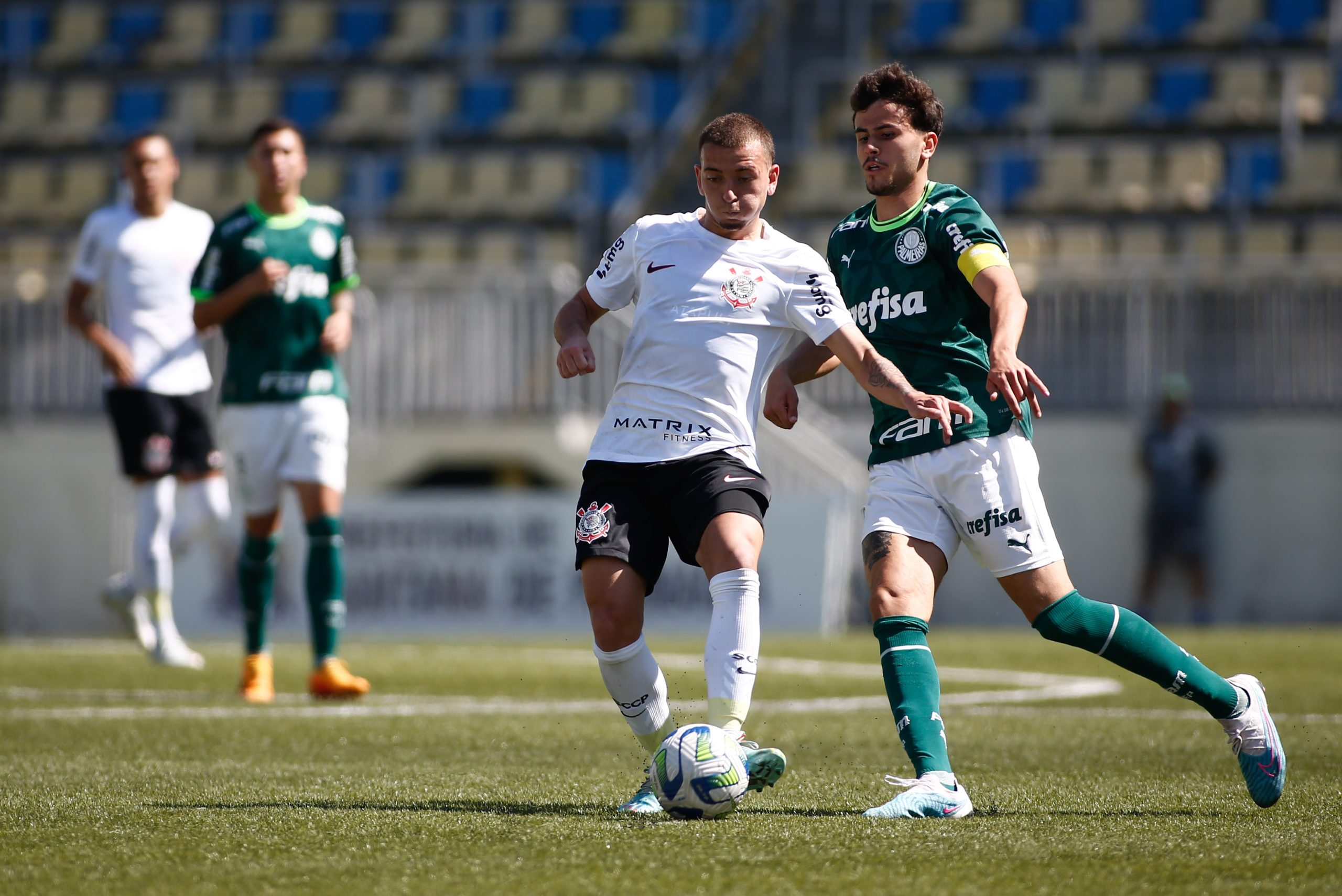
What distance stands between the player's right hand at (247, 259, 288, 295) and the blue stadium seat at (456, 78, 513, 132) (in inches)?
555

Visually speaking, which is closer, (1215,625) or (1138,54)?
(1215,625)

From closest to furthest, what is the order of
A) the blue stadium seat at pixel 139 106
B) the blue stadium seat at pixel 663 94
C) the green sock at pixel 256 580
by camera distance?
the green sock at pixel 256 580, the blue stadium seat at pixel 663 94, the blue stadium seat at pixel 139 106

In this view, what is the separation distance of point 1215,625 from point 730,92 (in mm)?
9906

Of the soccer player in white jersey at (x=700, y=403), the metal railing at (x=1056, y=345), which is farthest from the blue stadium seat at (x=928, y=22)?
the soccer player in white jersey at (x=700, y=403)

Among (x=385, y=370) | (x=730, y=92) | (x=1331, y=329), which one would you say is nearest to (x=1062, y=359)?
(x=1331, y=329)

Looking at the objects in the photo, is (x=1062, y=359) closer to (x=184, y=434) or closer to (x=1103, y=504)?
(x=1103, y=504)

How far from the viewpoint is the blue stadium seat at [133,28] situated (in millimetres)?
22234

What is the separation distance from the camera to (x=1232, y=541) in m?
14.2

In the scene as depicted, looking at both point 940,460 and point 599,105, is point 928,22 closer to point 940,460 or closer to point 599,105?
point 599,105

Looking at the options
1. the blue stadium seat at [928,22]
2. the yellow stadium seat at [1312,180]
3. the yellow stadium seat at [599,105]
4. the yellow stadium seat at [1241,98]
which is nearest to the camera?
the yellow stadium seat at [1312,180]

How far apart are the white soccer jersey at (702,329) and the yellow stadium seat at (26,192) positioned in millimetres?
17748

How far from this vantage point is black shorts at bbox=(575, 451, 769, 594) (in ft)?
13.3

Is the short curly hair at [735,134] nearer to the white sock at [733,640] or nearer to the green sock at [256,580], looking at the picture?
the white sock at [733,640]

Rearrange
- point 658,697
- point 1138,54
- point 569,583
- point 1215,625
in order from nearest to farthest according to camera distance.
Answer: point 658,697, point 569,583, point 1215,625, point 1138,54
